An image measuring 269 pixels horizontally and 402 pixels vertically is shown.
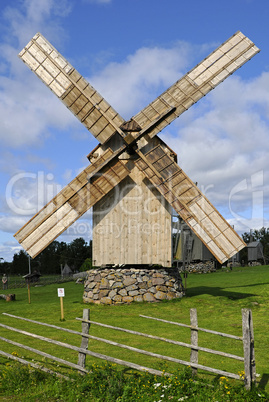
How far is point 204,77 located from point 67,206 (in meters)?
7.04

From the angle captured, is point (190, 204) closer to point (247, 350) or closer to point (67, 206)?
point (67, 206)

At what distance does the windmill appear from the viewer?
50.2 ft

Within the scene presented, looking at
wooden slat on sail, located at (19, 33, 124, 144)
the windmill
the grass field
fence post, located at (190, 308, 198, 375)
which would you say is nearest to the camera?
fence post, located at (190, 308, 198, 375)

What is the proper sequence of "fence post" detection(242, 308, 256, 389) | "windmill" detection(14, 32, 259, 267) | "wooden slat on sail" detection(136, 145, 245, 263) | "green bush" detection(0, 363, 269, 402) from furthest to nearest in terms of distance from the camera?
"windmill" detection(14, 32, 259, 267) → "wooden slat on sail" detection(136, 145, 245, 263) → "fence post" detection(242, 308, 256, 389) → "green bush" detection(0, 363, 269, 402)

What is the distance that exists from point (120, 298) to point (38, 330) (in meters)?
4.40

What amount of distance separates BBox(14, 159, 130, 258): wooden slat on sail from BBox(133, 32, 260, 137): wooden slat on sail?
2.25m

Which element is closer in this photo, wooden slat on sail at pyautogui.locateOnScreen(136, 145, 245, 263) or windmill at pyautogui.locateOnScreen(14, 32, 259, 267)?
wooden slat on sail at pyautogui.locateOnScreen(136, 145, 245, 263)

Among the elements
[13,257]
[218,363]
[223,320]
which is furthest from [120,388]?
[13,257]

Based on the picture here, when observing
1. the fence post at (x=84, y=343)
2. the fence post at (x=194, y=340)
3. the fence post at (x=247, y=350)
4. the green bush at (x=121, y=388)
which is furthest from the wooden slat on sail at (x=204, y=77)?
the green bush at (x=121, y=388)

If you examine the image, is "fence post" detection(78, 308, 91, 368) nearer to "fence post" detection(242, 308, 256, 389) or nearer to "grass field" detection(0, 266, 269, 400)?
"grass field" detection(0, 266, 269, 400)

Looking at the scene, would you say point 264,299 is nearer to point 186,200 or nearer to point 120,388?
point 186,200

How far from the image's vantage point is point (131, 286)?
16.8 m

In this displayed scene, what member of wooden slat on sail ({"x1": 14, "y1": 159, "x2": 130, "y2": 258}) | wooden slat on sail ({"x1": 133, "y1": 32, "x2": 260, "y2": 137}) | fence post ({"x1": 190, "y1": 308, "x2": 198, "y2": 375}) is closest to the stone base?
wooden slat on sail ({"x1": 14, "y1": 159, "x2": 130, "y2": 258})

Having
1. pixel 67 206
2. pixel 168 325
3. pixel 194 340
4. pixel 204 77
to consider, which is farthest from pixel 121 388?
pixel 204 77
